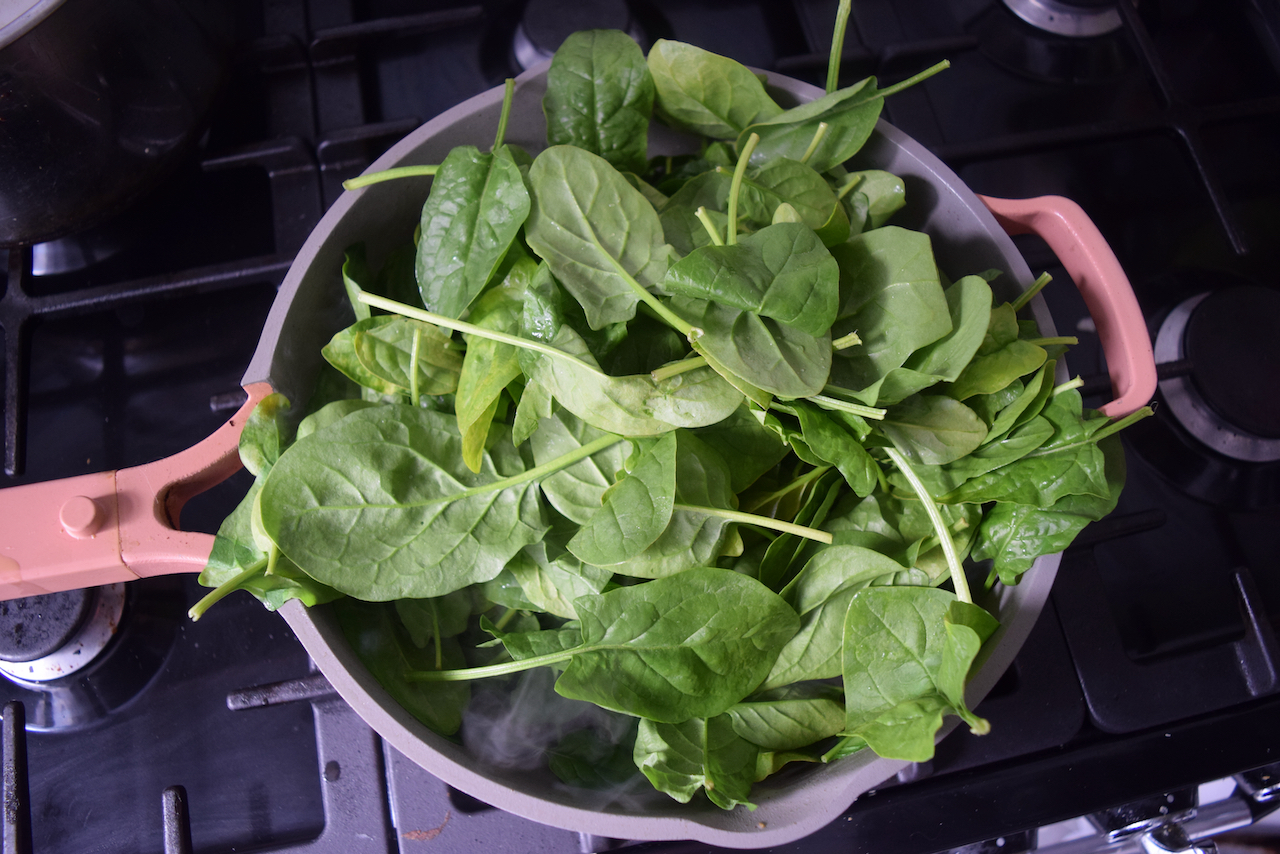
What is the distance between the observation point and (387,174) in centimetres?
47

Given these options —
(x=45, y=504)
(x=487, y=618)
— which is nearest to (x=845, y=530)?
(x=487, y=618)

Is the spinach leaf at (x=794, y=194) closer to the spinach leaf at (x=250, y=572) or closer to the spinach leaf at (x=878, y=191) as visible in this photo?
the spinach leaf at (x=878, y=191)

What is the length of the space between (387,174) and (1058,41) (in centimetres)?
66

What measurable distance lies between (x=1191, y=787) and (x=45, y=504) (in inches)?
31.5

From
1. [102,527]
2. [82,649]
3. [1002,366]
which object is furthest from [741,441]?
[82,649]

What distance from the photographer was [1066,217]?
52 centimetres

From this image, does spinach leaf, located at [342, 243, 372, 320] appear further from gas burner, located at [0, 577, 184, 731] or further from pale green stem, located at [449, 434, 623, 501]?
gas burner, located at [0, 577, 184, 731]

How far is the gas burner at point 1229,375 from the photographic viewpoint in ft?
2.13

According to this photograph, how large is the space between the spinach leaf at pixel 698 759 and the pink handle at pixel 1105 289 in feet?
0.98

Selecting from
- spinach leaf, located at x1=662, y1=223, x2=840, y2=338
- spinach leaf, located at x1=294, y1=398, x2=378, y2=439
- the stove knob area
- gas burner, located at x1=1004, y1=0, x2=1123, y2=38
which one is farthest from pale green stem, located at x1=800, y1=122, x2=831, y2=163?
the stove knob area

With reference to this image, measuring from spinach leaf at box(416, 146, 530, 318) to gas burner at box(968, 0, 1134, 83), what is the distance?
0.55 meters

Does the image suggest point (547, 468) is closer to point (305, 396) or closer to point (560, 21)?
point (305, 396)

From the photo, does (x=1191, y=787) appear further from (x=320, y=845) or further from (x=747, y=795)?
(x=320, y=845)

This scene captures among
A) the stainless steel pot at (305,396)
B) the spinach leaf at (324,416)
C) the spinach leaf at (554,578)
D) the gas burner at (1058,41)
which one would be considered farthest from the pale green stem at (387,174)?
the gas burner at (1058,41)
